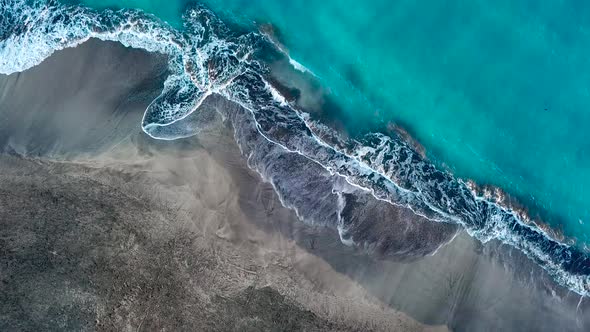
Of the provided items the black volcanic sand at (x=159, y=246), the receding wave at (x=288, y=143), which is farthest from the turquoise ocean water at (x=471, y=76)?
the black volcanic sand at (x=159, y=246)

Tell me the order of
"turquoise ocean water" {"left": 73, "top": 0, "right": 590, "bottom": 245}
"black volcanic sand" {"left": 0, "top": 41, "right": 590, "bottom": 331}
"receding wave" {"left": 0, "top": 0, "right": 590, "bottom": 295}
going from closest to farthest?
"black volcanic sand" {"left": 0, "top": 41, "right": 590, "bottom": 331}
"receding wave" {"left": 0, "top": 0, "right": 590, "bottom": 295}
"turquoise ocean water" {"left": 73, "top": 0, "right": 590, "bottom": 245}

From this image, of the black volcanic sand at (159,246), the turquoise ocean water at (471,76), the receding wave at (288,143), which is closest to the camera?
the black volcanic sand at (159,246)

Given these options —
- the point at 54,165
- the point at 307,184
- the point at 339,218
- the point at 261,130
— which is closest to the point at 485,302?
the point at 339,218

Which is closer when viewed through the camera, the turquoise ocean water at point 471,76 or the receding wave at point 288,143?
the receding wave at point 288,143

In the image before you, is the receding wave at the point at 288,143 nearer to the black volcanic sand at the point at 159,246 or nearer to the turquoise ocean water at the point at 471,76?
the black volcanic sand at the point at 159,246

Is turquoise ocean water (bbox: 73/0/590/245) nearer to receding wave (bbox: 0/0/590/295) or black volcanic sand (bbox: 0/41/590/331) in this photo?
receding wave (bbox: 0/0/590/295)

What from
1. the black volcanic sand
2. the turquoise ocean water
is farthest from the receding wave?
the turquoise ocean water
